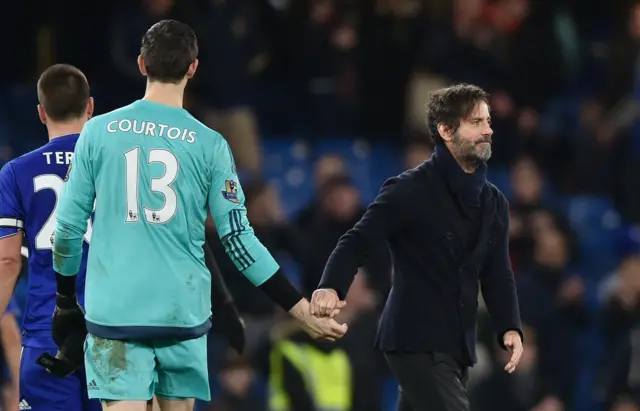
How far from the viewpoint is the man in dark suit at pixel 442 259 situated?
21.8 feet

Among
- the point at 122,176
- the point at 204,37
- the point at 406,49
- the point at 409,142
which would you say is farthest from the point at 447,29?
the point at 122,176

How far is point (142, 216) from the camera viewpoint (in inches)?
227

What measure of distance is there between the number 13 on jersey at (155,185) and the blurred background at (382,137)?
5204 millimetres

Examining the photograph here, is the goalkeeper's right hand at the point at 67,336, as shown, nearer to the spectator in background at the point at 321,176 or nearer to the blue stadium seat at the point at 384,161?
the spectator in background at the point at 321,176

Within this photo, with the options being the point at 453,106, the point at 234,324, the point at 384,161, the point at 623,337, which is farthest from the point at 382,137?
the point at 453,106

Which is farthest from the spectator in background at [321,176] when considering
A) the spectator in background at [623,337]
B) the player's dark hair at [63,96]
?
the player's dark hair at [63,96]

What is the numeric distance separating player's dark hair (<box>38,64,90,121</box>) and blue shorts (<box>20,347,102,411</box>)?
1.12 m

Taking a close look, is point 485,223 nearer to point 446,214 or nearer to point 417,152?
point 446,214

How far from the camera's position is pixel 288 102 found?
563 inches

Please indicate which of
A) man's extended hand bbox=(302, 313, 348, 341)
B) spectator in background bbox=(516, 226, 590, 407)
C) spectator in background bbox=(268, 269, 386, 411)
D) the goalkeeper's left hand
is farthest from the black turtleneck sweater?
spectator in background bbox=(516, 226, 590, 407)

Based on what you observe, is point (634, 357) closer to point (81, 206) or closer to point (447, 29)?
point (447, 29)

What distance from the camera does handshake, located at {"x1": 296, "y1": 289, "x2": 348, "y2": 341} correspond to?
614 cm

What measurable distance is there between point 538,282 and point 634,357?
40.3 inches

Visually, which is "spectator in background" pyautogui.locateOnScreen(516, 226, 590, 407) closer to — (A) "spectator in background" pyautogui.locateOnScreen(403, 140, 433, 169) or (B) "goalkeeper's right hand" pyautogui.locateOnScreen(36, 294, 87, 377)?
(A) "spectator in background" pyautogui.locateOnScreen(403, 140, 433, 169)
